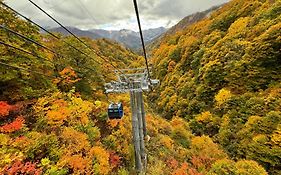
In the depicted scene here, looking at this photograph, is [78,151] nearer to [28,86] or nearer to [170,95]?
[28,86]

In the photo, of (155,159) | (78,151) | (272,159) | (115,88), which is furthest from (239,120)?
(78,151)

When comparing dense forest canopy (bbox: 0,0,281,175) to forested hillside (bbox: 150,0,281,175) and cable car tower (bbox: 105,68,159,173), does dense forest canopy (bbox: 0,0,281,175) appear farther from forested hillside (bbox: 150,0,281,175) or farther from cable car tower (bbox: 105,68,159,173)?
cable car tower (bbox: 105,68,159,173)

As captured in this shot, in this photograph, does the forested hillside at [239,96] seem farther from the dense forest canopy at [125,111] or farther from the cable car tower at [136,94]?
the cable car tower at [136,94]

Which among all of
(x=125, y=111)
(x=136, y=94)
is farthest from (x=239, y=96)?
(x=136, y=94)

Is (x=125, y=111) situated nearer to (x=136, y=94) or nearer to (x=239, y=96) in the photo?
(x=136, y=94)

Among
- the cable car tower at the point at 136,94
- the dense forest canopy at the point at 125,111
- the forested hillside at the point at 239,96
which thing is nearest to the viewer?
the dense forest canopy at the point at 125,111

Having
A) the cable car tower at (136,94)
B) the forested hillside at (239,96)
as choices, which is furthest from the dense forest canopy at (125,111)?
the cable car tower at (136,94)
